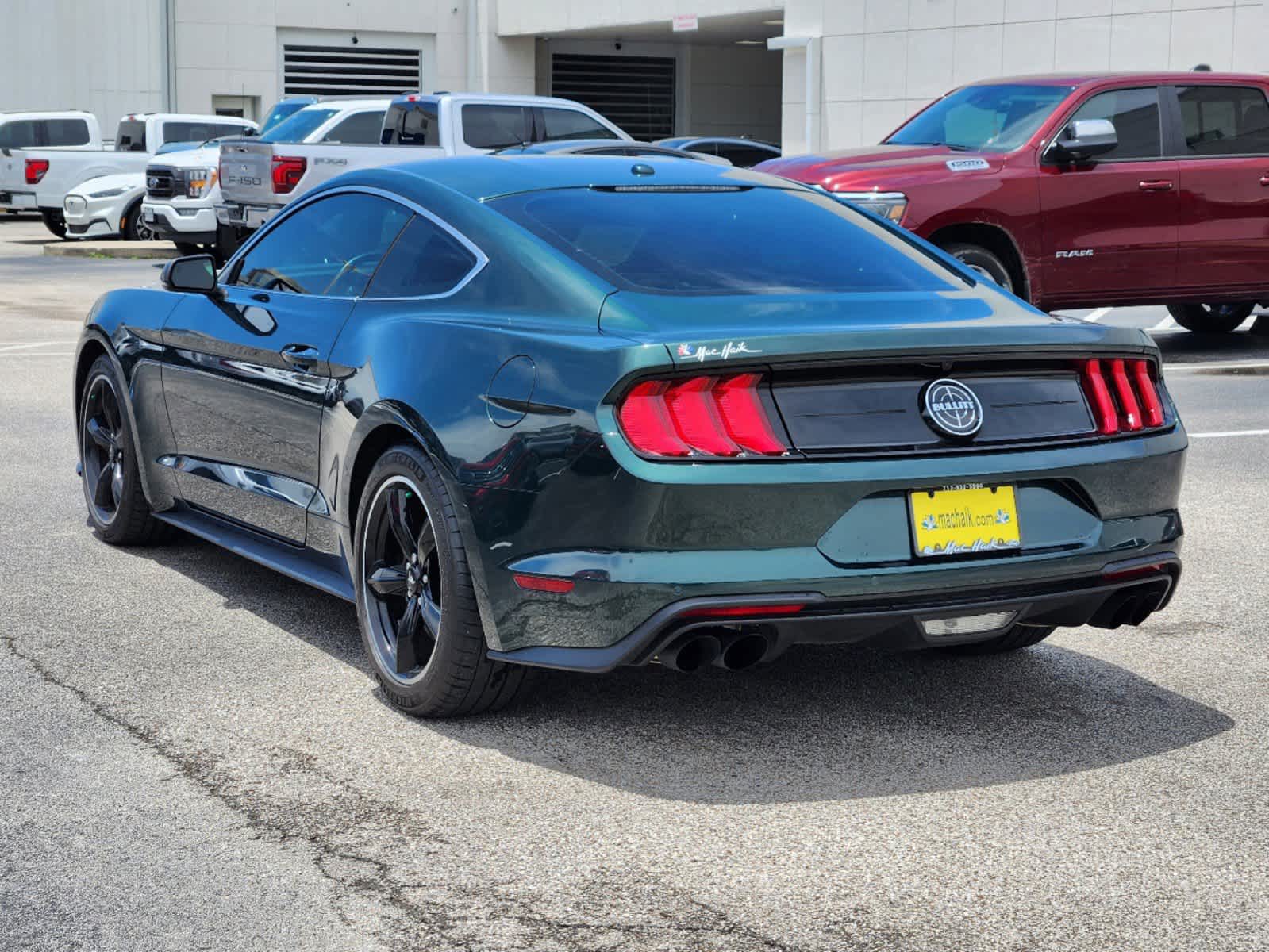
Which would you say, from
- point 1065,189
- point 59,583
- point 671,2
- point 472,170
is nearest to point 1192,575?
point 472,170

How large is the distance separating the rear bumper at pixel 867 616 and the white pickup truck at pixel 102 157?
2673 centimetres

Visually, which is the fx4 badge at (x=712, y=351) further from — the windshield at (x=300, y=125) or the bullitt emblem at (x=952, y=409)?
the windshield at (x=300, y=125)

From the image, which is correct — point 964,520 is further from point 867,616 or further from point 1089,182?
point 1089,182

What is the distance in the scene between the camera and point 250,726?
496 cm

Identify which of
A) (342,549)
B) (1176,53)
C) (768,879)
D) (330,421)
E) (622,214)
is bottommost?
(768,879)

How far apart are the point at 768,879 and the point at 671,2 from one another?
1440 inches

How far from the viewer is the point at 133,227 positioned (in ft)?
93.1

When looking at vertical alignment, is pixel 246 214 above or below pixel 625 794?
above

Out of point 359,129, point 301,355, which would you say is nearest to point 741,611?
point 301,355

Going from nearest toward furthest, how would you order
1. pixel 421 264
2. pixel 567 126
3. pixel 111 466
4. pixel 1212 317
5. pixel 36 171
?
pixel 421 264, pixel 111 466, pixel 1212 317, pixel 567 126, pixel 36 171

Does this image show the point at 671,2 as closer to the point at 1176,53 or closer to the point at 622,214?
the point at 1176,53

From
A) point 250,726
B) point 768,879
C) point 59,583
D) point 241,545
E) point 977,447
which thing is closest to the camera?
point 768,879

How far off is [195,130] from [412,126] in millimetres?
12110

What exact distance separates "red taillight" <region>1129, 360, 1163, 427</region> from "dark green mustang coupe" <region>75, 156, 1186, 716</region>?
11 millimetres
